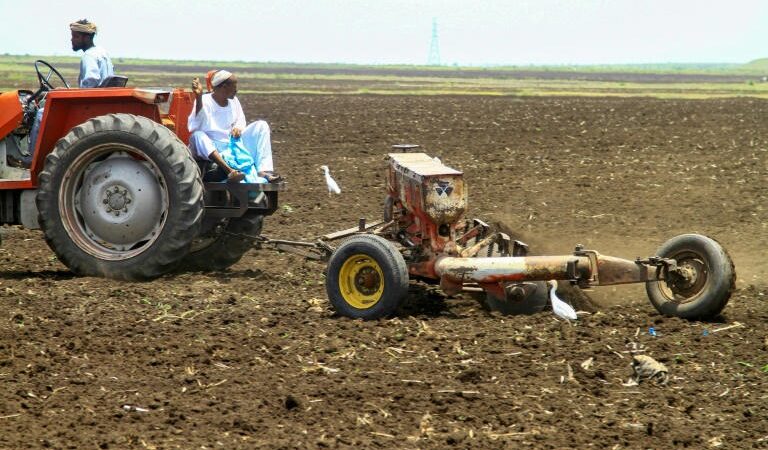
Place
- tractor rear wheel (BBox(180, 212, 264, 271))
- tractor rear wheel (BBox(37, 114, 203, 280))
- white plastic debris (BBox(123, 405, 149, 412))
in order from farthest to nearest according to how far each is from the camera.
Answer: tractor rear wheel (BBox(180, 212, 264, 271)), tractor rear wheel (BBox(37, 114, 203, 280)), white plastic debris (BBox(123, 405, 149, 412))

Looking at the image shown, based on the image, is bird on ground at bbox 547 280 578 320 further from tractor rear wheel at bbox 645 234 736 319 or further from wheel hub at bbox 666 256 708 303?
wheel hub at bbox 666 256 708 303

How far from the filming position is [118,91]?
8.80 m

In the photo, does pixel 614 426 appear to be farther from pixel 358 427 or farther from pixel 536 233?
pixel 536 233

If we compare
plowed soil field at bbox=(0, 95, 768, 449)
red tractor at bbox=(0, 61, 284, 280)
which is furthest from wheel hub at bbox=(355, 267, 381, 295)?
red tractor at bbox=(0, 61, 284, 280)

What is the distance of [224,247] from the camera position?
9500 millimetres

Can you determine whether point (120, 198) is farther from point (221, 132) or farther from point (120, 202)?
point (221, 132)

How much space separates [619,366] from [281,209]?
272 inches

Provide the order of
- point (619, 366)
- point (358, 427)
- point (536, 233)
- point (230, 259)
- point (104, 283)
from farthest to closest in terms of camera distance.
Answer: point (536, 233)
point (230, 259)
point (104, 283)
point (619, 366)
point (358, 427)

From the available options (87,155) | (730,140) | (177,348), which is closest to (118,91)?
(87,155)

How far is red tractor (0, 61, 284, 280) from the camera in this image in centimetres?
852

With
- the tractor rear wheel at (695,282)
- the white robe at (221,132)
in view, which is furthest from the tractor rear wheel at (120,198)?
the tractor rear wheel at (695,282)

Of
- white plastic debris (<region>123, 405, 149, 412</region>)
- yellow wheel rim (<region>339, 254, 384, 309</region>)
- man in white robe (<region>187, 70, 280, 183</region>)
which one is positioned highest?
man in white robe (<region>187, 70, 280, 183</region>)

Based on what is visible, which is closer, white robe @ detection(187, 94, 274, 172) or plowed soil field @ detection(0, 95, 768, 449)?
plowed soil field @ detection(0, 95, 768, 449)

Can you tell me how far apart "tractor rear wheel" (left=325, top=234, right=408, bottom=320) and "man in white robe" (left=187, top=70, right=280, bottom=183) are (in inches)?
70.9
